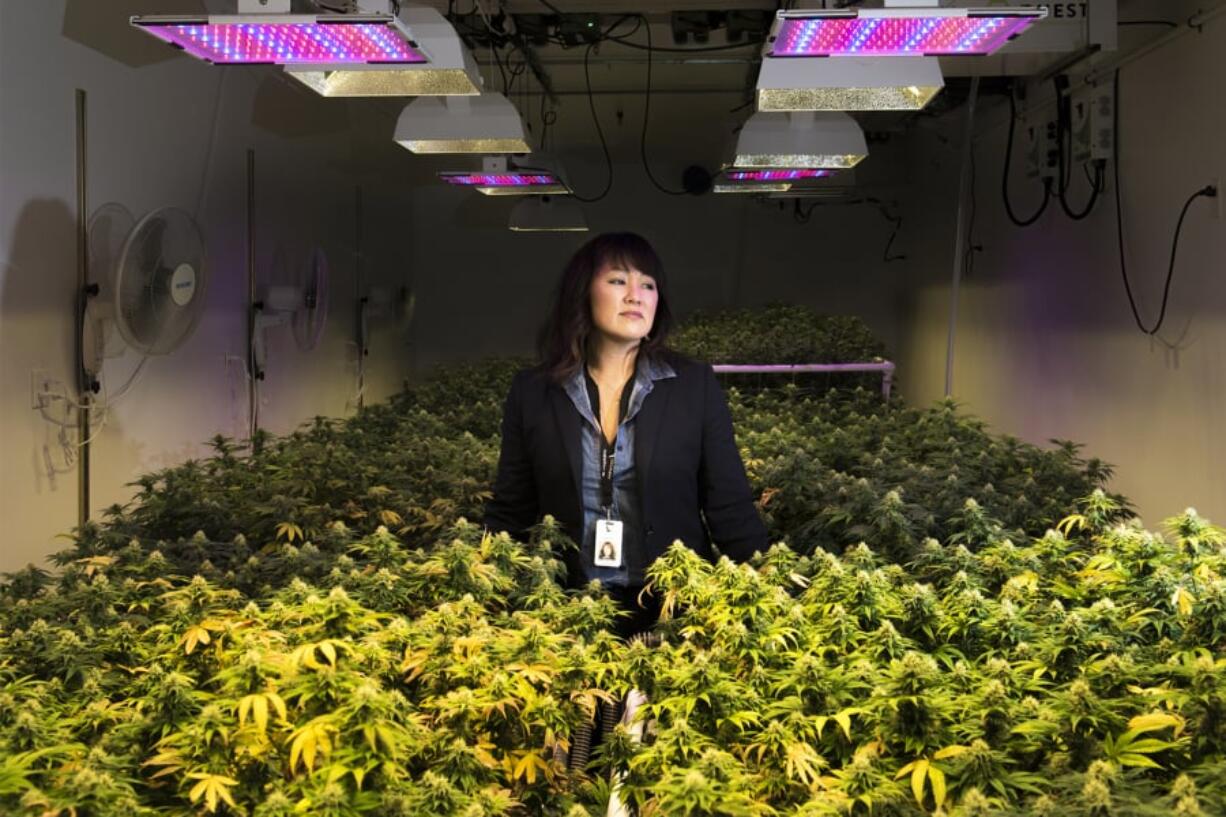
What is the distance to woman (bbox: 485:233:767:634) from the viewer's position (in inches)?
104

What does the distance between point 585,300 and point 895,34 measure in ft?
2.90

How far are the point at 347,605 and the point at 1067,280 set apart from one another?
242 inches

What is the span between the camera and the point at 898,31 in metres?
2.72

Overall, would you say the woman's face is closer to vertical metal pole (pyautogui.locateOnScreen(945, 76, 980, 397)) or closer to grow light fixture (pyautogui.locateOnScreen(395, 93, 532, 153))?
grow light fixture (pyautogui.locateOnScreen(395, 93, 532, 153))

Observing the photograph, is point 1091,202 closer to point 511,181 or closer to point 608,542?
point 511,181

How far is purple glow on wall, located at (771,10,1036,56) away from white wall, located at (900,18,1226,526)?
263 cm

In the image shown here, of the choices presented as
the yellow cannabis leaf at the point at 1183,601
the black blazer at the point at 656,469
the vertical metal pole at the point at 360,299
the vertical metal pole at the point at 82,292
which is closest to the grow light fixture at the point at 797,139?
the black blazer at the point at 656,469

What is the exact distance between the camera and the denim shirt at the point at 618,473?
262 cm

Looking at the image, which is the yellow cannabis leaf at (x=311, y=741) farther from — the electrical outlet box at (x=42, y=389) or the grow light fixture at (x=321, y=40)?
the electrical outlet box at (x=42, y=389)

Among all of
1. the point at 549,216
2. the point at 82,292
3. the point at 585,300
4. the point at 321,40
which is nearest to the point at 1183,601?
the point at 585,300

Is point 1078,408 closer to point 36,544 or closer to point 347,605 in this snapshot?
point 36,544

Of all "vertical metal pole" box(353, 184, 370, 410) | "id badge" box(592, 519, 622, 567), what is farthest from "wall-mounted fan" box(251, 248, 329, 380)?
"id badge" box(592, 519, 622, 567)

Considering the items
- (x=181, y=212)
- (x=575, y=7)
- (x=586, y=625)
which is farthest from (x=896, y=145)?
(x=586, y=625)

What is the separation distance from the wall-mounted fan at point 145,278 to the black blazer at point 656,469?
76.0 inches
